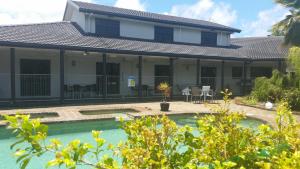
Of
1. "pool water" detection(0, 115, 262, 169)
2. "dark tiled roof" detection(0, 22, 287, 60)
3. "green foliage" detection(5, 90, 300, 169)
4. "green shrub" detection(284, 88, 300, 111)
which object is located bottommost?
"pool water" detection(0, 115, 262, 169)

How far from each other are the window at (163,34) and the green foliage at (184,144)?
2117 cm

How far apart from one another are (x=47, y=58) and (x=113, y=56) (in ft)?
13.7

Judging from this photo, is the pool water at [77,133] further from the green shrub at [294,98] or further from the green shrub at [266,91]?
the green shrub at [266,91]

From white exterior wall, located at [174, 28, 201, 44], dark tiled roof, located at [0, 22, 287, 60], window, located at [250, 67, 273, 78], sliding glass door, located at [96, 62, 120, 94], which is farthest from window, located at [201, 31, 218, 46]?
sliding glass door, located at [96, 62, 120, 94]

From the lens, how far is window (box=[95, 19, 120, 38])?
20.9 m

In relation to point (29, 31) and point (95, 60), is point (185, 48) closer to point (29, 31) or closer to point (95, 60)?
point (95, 60)

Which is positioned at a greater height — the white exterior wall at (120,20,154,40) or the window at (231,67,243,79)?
the white exterior wall at (120,20,154,40)

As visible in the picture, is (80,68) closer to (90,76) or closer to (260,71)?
(90,76)

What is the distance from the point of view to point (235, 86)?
25078 mm

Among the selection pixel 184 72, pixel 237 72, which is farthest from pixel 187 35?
pixel 237 72

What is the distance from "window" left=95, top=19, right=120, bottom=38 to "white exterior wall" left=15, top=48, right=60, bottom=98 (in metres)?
3.62

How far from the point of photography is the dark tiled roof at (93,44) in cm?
1557

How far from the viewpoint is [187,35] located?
24750 mm

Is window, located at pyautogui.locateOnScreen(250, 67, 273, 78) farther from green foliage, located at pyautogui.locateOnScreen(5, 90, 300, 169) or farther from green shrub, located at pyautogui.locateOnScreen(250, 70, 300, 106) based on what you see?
green foliage, located at pyautogui.locateOnScreen(5, 90, 300, 169)
